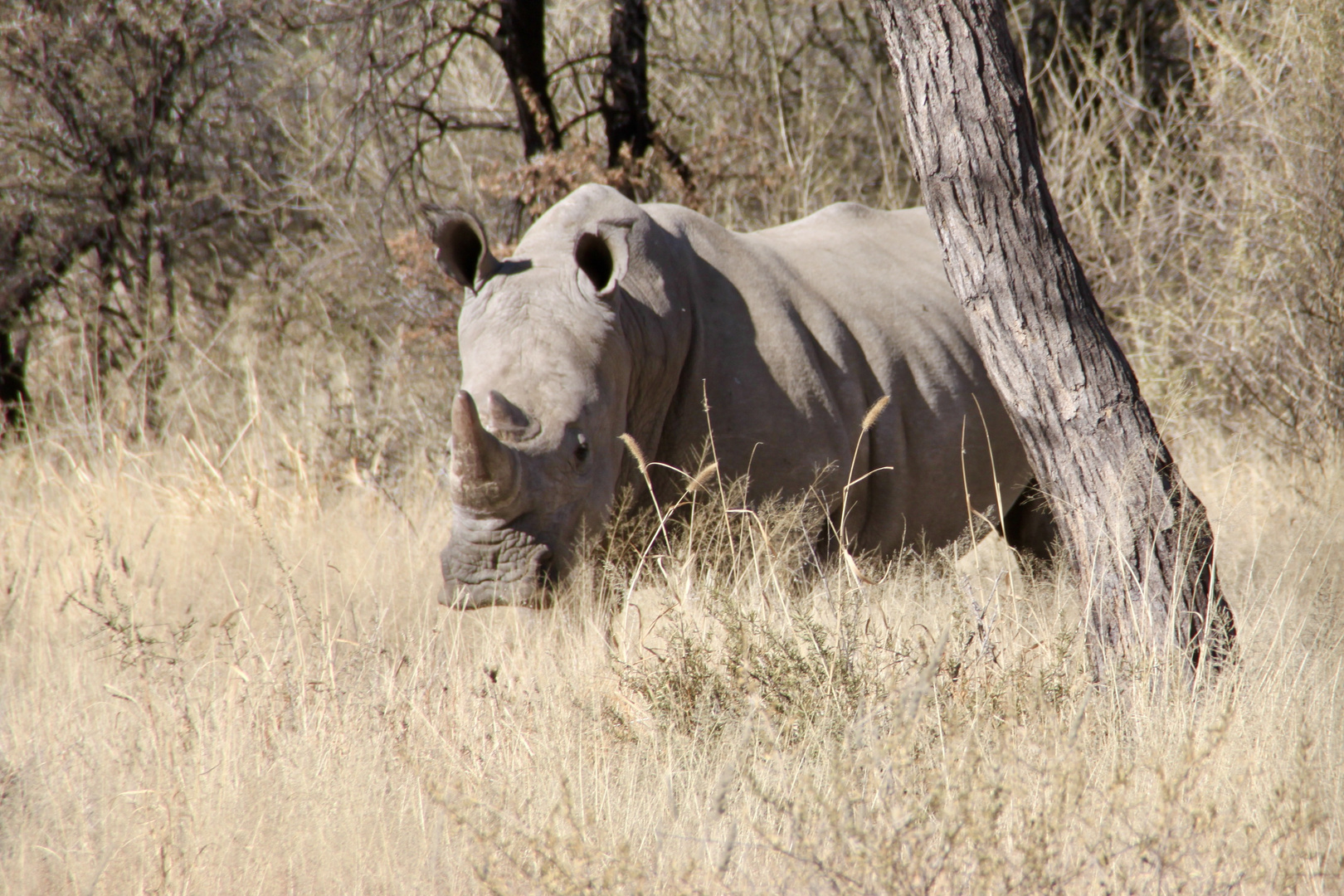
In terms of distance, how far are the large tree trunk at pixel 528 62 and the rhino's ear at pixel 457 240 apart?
337cm

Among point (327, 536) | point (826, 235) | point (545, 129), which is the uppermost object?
point (545, 129)

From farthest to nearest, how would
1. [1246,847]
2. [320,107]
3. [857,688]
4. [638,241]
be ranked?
[320,107] → [638,241] → [857,688] → [1246,847]

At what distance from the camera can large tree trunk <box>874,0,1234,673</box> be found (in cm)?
316

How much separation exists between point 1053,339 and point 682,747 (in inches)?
58.6

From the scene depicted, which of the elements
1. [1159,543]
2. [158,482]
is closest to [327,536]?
[158,482]

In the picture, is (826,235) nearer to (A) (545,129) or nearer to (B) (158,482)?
(A) (545,129)

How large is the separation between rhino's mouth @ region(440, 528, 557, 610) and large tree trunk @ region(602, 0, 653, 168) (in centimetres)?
445

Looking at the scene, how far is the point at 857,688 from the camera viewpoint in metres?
3.08

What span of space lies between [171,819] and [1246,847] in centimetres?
235

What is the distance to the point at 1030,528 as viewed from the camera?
18.6 feet

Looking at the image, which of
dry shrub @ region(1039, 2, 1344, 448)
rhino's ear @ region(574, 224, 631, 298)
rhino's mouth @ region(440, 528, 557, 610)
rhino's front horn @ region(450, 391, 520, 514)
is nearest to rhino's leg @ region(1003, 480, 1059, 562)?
dry shrub @ region(1039, 2, 1344, 448)

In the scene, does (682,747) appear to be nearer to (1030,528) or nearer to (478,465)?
(478,465)

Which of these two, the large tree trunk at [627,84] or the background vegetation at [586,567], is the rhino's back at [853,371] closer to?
the background vegetation at [586,567]

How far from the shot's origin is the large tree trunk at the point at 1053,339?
10.4ft
